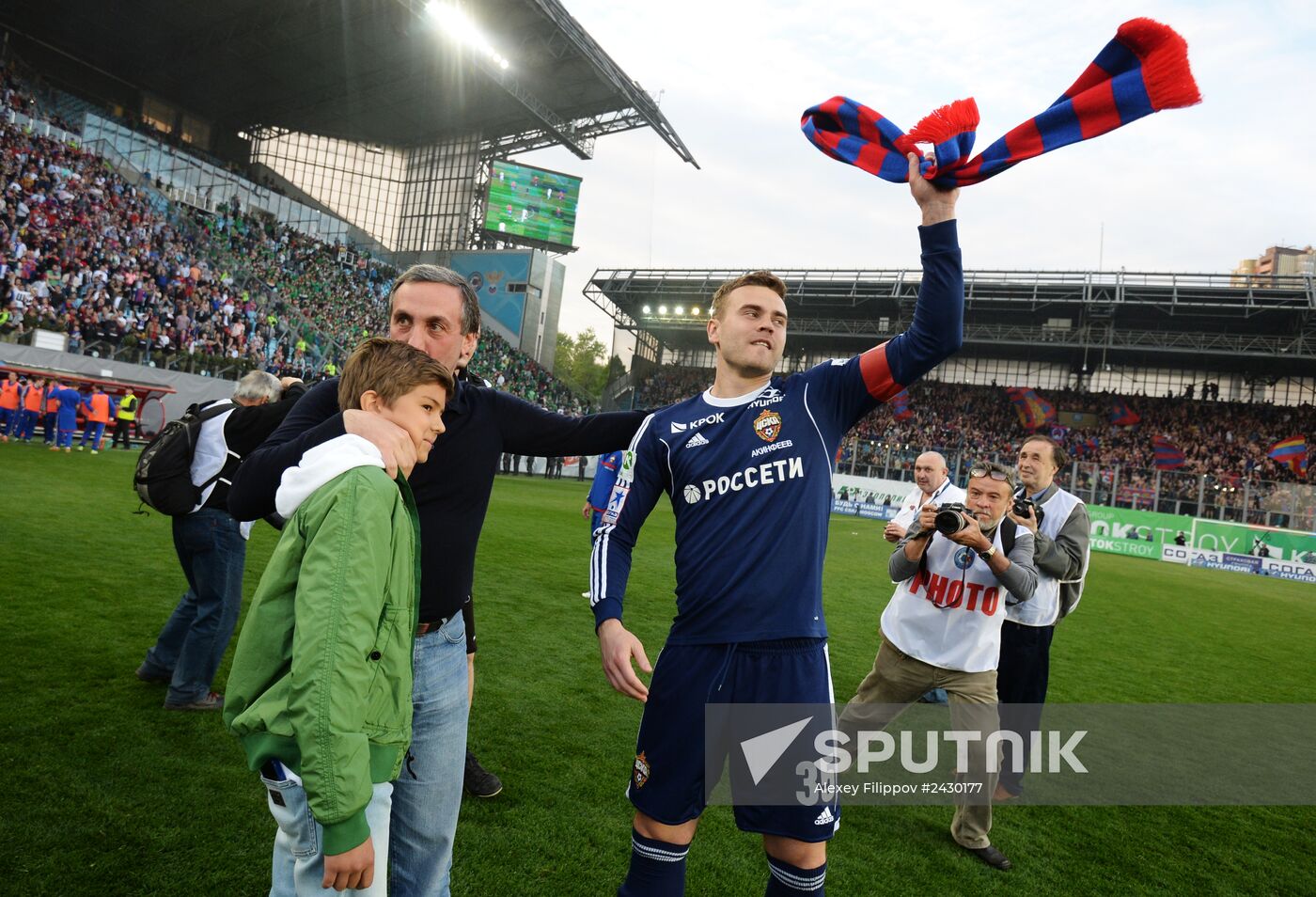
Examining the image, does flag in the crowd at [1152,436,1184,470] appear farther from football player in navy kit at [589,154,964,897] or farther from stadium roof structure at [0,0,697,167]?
football player in navy kit at [589,154,964,897]

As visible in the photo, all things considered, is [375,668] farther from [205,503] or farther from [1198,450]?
[1198,450]

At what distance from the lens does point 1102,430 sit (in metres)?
39.3

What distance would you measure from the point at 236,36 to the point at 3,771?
3780cm

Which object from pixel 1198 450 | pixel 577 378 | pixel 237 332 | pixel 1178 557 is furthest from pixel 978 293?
pixel 577 378

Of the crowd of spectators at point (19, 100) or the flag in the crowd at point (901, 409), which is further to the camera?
the flag in the crowd at point (901, 409)

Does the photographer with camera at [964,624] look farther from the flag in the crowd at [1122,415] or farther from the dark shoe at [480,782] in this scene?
the flag in the crowd at [1122,415]

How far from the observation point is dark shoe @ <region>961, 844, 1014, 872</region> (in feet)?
12.4

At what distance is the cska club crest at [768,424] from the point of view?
2.56 metres


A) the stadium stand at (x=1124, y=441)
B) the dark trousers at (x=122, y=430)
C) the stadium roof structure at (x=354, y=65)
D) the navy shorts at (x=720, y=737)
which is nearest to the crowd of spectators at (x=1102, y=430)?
the stadium stand at (x=1124, y=441)

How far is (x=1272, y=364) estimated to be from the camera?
1490 inches

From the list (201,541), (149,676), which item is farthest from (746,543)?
(149,676)

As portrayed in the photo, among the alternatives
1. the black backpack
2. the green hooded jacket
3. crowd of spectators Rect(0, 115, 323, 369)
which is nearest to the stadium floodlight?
crowd of spectators Rect(0, 115, 323, 369)

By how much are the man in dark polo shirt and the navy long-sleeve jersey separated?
462 mm

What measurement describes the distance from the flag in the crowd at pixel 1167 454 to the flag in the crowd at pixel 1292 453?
12.6 feet
